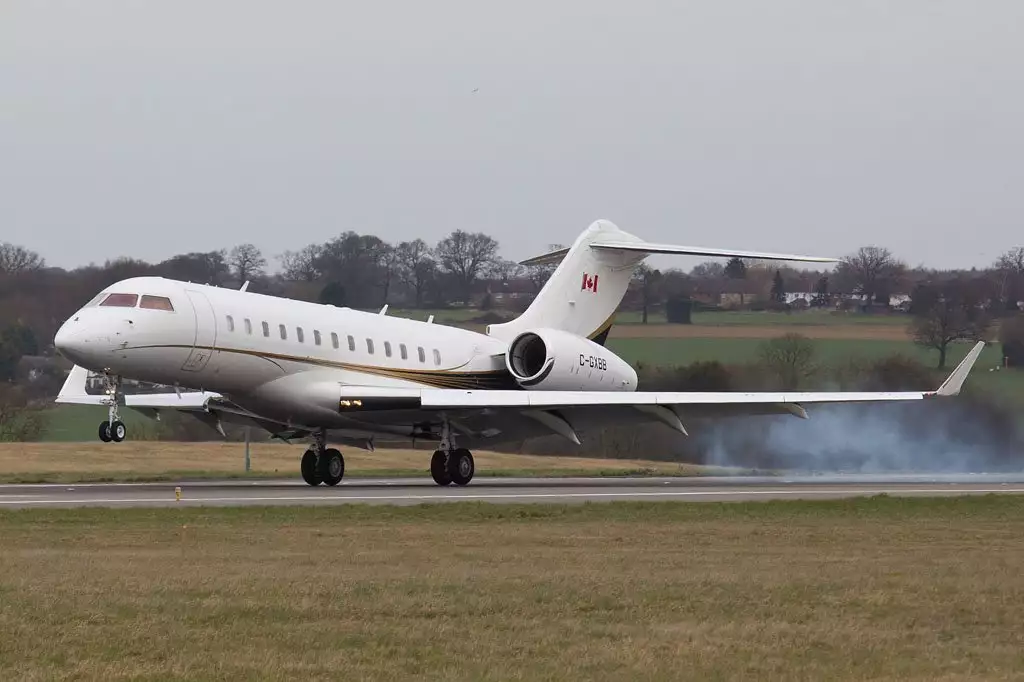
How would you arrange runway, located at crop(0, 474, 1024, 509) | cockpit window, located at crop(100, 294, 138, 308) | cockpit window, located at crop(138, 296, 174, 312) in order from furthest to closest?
1. cockpit window, located at crop(138, 296, 174, 312)
2. cockpit window, located at crop(100, 294, 138, 308)
3. runway, located at crop(0, 474, 1024, 509)

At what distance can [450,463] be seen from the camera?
29844 mm

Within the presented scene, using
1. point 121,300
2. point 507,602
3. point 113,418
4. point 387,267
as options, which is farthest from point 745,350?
point 507,602

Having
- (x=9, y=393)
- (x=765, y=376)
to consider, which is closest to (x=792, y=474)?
(x=765, y=376)

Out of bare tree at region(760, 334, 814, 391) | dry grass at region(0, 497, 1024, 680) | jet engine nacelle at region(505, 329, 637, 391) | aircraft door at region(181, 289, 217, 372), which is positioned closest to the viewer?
dry grass at region(0, 497, 1024, 680)

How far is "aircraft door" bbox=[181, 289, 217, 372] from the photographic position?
26391 mm

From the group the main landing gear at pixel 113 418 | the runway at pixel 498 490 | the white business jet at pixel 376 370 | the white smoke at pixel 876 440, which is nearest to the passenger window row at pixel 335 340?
the white business jet at pixel 376 370

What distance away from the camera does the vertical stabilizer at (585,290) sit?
33719 millimetres

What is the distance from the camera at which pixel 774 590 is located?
474 inches

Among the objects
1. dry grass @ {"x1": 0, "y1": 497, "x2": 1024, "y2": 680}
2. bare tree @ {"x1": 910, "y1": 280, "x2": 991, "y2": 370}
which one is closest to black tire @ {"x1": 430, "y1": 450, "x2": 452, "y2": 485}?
dry grass @ {"x1": 0, "y1": 497, "x2": 1024, "y2": 680}

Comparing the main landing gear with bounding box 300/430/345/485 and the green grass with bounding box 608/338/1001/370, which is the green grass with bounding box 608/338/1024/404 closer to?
the green grass with bounding box 608/338/1001/370

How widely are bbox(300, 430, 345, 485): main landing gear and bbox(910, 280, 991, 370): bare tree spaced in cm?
1629

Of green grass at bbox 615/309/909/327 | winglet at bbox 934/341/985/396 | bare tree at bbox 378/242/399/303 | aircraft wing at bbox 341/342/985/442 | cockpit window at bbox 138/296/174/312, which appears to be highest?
bare tree at bbox 378/242/399/303

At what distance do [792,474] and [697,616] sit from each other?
86.6ft

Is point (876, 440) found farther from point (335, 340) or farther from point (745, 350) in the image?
point (335, 340)
